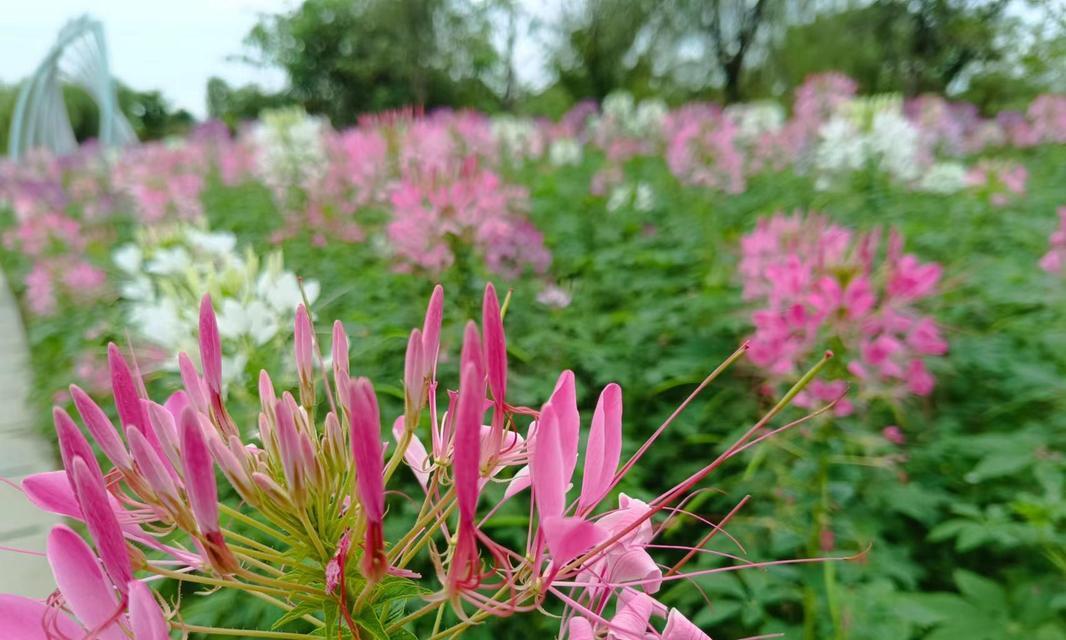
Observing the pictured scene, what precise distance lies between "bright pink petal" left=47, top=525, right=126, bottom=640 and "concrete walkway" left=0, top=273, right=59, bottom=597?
1527mm

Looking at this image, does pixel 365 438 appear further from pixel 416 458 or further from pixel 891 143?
pixel 891 143

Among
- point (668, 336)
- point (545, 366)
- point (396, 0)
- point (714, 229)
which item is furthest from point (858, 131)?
point (396, 0)

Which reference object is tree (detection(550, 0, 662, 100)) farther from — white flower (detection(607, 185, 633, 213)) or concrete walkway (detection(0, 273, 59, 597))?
concrete walkway (detection(0, 273, 59, 597))

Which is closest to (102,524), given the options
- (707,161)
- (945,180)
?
(707,161)

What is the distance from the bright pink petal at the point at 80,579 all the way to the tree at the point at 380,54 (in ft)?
43.3

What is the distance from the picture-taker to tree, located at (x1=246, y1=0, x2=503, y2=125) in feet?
46.1

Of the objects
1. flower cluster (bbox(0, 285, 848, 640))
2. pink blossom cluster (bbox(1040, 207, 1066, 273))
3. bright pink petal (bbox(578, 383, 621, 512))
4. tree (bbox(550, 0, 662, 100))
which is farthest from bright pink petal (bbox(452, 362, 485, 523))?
tree (bbox(550, 0, 662, 100))

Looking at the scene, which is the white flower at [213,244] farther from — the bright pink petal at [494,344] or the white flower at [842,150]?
the white flower at [842,150]

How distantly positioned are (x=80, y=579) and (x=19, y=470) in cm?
255

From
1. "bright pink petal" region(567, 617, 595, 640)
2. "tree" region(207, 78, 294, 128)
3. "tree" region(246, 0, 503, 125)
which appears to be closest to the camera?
"bright pink petal" region(567, 617, 595, 640)

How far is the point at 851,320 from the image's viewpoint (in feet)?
4.42

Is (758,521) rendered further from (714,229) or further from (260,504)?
(714,229)

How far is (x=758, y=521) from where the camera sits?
55.7 inches

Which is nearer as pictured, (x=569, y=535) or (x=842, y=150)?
(x=569, y=535)
